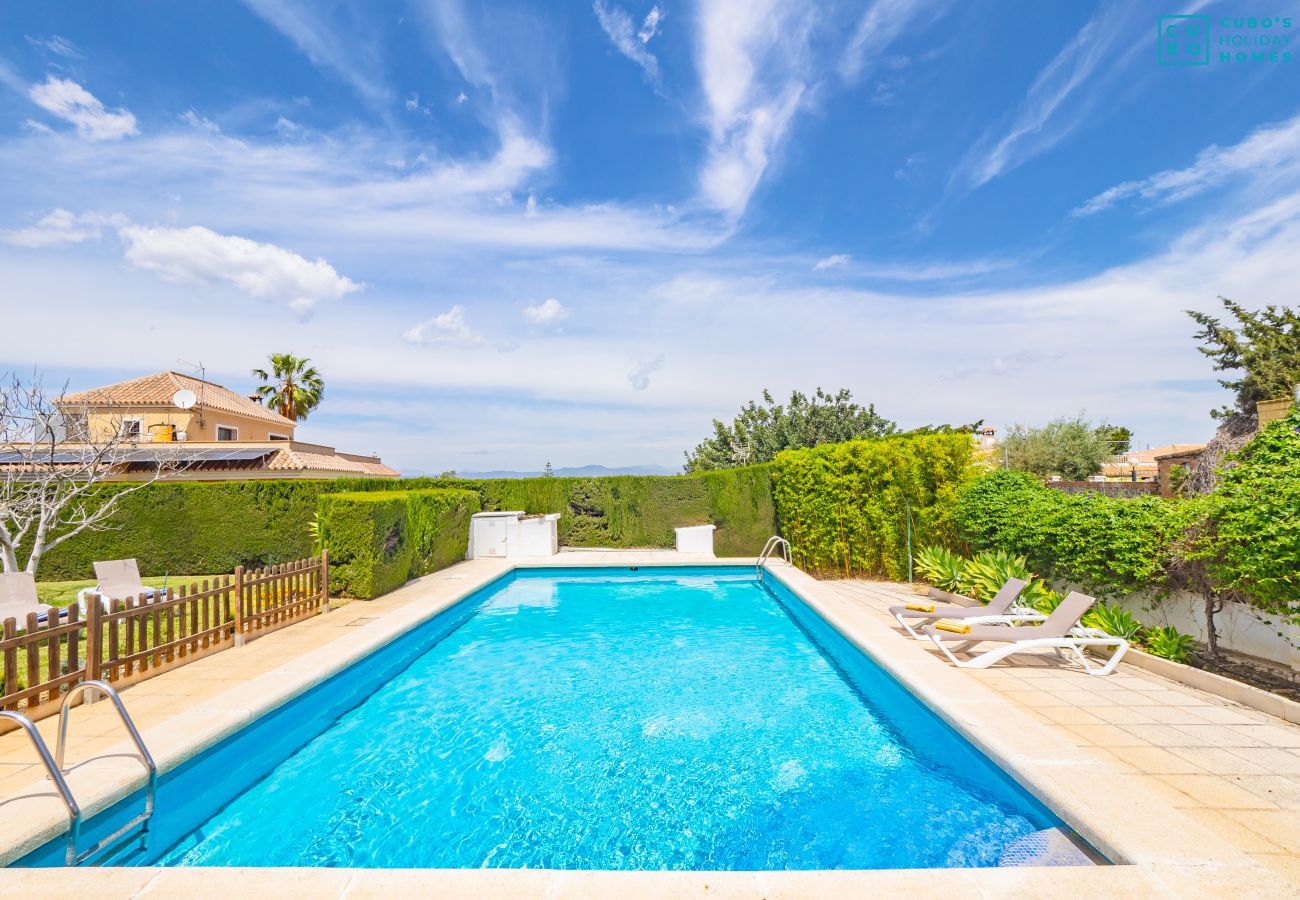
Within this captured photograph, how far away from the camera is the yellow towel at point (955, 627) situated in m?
7.19

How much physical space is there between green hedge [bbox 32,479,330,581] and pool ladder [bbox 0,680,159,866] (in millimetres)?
10905

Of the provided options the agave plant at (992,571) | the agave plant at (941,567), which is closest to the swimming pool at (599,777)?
the agave plant at (992,571)

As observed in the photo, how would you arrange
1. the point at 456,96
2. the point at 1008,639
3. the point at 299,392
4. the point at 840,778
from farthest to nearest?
the point at 299,392 < the point at 456,96 < the point at 1008,639 < the point at 840,778

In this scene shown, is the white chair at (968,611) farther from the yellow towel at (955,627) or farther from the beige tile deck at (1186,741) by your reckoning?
the beige tile deck at (1186,741)

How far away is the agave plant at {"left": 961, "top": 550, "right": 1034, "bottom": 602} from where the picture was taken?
901 cm

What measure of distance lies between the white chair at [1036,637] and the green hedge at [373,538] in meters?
9.56

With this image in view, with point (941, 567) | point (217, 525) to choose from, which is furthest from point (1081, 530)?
point (217, 525)

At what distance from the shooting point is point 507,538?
18.0m

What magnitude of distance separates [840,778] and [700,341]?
17491 mm

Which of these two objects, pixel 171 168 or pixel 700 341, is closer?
pixel 171 168

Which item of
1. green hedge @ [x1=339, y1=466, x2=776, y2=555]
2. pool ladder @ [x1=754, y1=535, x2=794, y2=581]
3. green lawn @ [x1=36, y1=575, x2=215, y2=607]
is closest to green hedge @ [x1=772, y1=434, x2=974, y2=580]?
pool ladder @ [x1=754, y1=535, x2=794, y2=581]

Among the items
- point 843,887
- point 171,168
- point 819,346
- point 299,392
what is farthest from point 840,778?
point 299,392

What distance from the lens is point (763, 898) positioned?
285 cm

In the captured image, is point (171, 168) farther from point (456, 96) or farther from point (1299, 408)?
point (1299, 408)
